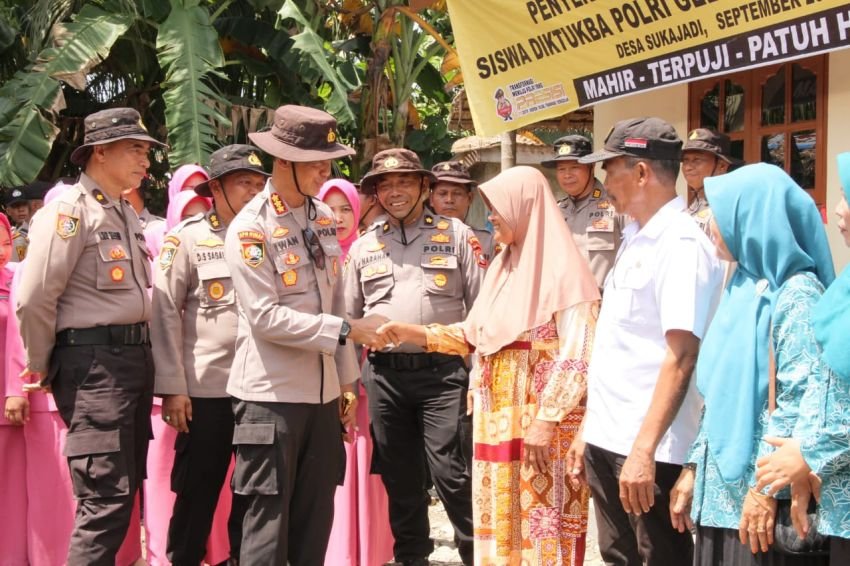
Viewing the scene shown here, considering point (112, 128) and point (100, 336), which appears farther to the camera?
point (112, 128)

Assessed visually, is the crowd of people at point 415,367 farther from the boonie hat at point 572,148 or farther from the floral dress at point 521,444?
the boonie hat at point 572,148

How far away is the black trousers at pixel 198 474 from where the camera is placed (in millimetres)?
4594

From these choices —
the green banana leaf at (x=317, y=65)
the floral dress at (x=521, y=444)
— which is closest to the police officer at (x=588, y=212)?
the floral dress at (x=521, y=444)

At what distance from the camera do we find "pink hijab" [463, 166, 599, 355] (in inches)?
146

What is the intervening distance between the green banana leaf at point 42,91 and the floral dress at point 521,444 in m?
6.21

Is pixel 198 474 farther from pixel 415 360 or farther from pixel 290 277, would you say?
pixel 290 277

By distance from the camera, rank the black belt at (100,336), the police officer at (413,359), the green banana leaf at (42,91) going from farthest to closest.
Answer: the green banana leaf at (42,91) < the police officer at (413,359) < the black belt at (100,336)

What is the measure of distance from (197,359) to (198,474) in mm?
569

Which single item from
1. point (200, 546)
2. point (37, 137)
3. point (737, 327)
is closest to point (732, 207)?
point (737, 327)

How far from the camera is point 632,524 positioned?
11.1 feet

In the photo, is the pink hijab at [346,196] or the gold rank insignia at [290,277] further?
the pink hijab at [346,196]

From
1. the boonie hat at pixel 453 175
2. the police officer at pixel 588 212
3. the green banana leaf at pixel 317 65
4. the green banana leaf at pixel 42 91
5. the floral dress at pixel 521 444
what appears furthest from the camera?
the green banana leaf at pixel 317 65

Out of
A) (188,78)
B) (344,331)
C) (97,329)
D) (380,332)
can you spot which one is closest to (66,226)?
(97,329)

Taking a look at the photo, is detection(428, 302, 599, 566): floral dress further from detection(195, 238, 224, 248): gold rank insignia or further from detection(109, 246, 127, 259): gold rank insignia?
detection(109, 246, 127, 259): gold rank insignia
